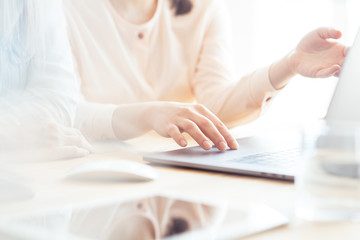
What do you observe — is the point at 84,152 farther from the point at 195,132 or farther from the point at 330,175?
the point at 330,175

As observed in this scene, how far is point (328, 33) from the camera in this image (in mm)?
938

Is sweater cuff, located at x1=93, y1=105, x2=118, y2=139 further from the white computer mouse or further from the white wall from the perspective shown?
the white wall

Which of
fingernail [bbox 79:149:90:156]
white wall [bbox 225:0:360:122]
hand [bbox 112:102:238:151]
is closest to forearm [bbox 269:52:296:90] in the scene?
hand [bbox 112:102:238:151]

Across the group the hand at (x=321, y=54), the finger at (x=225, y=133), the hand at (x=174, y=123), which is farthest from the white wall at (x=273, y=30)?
the finger at (x=225, y=133)

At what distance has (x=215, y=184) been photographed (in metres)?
0.55

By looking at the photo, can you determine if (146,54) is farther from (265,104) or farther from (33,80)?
(33,80)

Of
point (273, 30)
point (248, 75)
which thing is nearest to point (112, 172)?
point (248, 75)

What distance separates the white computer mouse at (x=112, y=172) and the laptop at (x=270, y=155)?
9 centimetres

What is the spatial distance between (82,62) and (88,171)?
85 centimetres

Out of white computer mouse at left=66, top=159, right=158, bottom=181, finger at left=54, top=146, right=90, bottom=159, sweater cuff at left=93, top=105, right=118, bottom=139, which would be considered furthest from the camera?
sweater cuff at left=93, top=105, right=118, bottom=139

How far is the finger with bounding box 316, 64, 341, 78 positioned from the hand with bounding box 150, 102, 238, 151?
286mm

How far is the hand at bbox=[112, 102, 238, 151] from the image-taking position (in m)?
0.75

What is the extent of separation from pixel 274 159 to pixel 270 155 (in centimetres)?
3

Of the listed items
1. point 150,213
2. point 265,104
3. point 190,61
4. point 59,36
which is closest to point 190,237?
point 150,213
